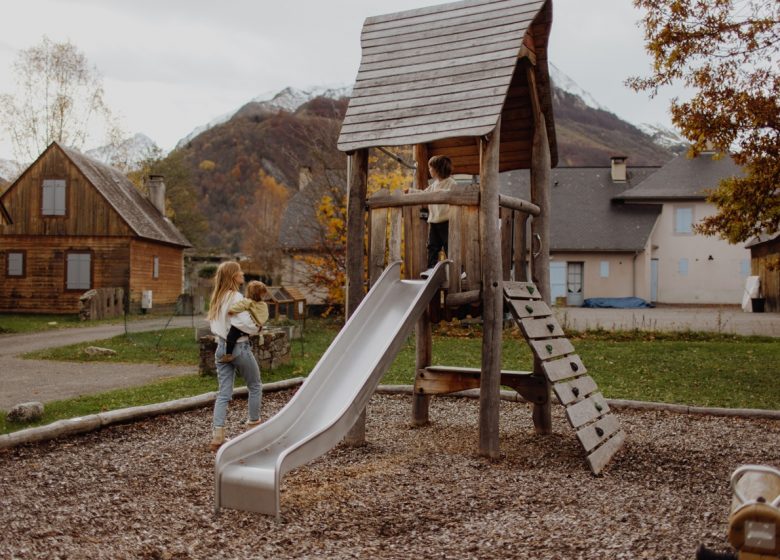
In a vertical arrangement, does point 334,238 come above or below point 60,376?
above

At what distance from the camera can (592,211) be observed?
1554 inches

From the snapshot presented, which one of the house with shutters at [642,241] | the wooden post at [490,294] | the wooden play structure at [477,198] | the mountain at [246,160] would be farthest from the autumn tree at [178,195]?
the wooden post at [490,294]

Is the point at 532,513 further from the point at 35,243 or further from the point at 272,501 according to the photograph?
the point at 35,243

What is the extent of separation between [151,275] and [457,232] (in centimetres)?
2928

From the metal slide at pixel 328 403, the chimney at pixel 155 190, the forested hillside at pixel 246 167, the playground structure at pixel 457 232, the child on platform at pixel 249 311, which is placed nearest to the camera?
the metal slide at pixel 328 403

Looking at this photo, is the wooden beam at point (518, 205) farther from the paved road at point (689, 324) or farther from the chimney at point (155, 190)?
the chimney at point (155, 190)

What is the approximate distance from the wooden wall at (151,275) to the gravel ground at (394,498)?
24892mm

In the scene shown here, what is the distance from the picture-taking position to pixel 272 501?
490cm

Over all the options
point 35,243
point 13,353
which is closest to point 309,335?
point 13,353

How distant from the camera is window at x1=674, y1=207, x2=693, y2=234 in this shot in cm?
3941

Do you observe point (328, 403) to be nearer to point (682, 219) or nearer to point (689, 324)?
point (689, 324)

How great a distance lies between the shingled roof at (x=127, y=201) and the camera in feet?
102

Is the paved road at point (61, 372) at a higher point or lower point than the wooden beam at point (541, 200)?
lower

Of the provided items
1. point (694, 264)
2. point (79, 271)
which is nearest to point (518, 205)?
point (79, 271)
